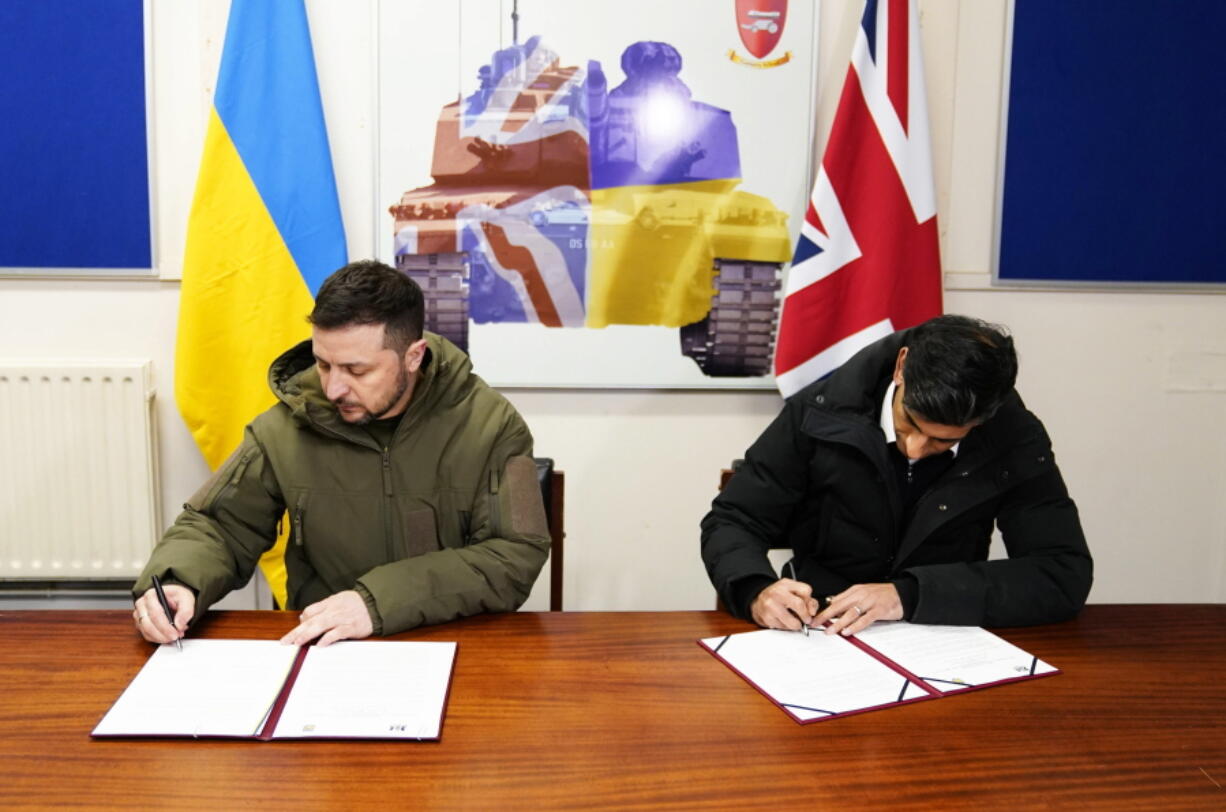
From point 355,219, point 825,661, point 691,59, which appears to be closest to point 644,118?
point 691,59

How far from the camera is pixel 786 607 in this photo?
1.51 meters

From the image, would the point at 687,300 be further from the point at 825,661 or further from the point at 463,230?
the point at 825,661

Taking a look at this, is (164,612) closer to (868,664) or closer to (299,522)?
(299,522)

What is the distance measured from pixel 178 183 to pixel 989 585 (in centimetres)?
225

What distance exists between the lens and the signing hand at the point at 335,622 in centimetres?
139

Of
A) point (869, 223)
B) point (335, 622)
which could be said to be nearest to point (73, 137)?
point (335, 622)

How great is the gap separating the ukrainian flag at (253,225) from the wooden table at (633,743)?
44.8 inches

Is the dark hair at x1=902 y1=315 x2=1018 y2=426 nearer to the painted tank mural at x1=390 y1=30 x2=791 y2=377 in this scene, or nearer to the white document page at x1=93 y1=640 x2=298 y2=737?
the white document page at x1=93 y1=640 x2=298 y2=737

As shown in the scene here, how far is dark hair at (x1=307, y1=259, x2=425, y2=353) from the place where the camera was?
163 centimetres

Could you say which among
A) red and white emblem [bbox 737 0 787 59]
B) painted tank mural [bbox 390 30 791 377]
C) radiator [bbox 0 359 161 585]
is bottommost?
radiator [bbox 0 359 161 585]

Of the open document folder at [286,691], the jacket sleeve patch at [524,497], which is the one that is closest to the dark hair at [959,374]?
the jacket sleeve patch at [524,497]

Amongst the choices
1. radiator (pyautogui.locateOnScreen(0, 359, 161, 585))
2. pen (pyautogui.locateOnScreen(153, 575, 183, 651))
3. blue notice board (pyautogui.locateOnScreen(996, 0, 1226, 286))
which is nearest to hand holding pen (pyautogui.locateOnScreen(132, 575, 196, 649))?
pen (pyautogui.locateOnScreen(153, 575, 183, 651))

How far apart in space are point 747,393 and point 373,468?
1385 mm

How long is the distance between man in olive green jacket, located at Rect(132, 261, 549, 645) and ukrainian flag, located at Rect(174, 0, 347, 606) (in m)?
0.82
